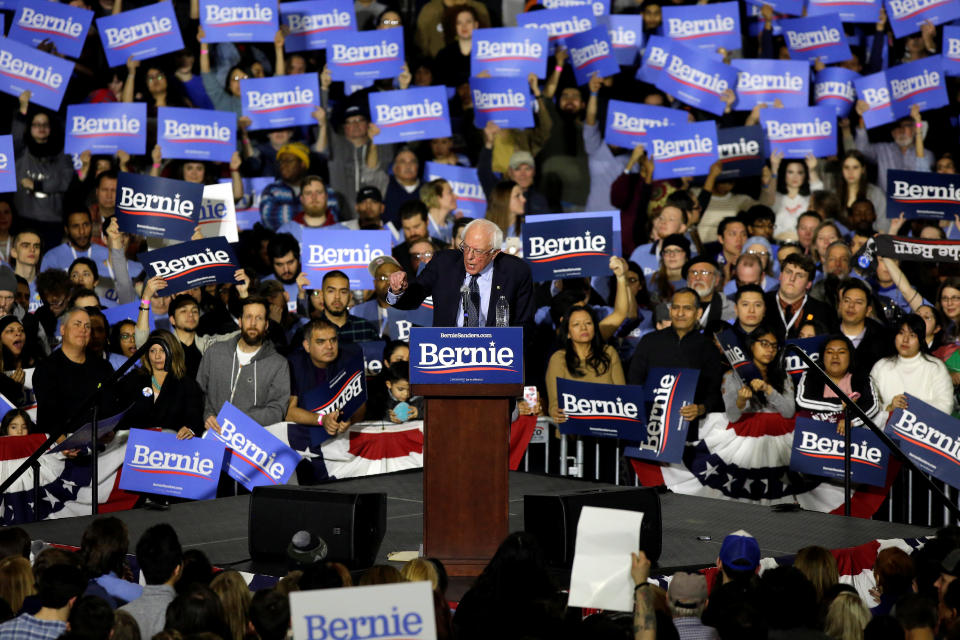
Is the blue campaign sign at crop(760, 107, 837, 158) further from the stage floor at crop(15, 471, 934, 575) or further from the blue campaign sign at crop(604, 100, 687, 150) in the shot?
the stage floor at crop(15, 471, 934, 575)

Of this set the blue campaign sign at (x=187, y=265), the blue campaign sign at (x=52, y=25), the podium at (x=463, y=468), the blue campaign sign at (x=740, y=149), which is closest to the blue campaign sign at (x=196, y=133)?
the blue campaign sign at (x=52, y=25)

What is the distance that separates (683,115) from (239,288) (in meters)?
4.80

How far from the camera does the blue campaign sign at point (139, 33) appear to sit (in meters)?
12.3

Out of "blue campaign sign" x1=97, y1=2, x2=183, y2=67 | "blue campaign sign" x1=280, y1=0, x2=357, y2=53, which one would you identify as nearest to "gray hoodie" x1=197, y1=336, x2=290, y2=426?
"blue campaign sign" x1=97, y1=2, x2=183, y2=67

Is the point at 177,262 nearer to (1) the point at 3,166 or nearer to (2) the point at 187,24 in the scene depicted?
(1) the point at 3,166

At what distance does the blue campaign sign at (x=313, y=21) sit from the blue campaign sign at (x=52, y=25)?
78.0 inches

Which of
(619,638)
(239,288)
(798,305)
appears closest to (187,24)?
(239,288)

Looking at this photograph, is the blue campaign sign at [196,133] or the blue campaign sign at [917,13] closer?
the blue campaign sign at [196,133]

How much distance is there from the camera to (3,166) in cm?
1056

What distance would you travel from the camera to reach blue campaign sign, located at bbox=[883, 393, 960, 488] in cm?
830

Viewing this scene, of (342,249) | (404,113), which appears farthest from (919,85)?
(342,249)

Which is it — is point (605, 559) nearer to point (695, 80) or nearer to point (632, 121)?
point (632, 121)

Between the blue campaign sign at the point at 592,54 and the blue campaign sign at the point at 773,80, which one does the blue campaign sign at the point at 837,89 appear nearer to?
the blue campaign sign at the point at 773,80

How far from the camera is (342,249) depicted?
1071 cm
